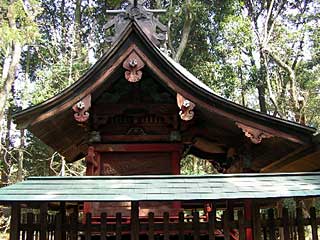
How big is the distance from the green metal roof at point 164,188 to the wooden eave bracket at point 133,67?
1.61 meters

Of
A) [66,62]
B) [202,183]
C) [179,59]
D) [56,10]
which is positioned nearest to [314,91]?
[179,59]

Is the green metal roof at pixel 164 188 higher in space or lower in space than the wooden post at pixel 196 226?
higher

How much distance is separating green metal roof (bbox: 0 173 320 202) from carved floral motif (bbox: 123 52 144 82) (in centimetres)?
161

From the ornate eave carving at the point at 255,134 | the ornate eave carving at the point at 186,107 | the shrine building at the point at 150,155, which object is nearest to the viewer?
the shrine building at the point at 150,155

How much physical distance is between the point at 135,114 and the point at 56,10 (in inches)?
798

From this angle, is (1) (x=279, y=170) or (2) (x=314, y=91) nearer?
(1) (x=279, y=170)

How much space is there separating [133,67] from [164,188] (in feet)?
6.82

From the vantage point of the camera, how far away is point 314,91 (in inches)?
938

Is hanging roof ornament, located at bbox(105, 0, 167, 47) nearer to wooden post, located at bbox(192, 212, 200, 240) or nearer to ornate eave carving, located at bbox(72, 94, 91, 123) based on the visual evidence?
ornate eave carving, located at bbox(72, 94, 91, 123)

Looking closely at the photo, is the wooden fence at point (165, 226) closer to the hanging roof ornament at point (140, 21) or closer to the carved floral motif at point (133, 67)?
the carved floral motif at point (133, 67)

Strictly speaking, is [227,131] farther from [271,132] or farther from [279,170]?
[279,170]

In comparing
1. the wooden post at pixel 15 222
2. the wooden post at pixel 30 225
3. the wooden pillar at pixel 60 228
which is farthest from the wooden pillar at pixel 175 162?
the wooden post at pixel 15 222

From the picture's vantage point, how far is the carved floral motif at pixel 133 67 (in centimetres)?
612

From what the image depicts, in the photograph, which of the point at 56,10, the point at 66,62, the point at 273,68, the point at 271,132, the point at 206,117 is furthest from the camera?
the point at 56,10
